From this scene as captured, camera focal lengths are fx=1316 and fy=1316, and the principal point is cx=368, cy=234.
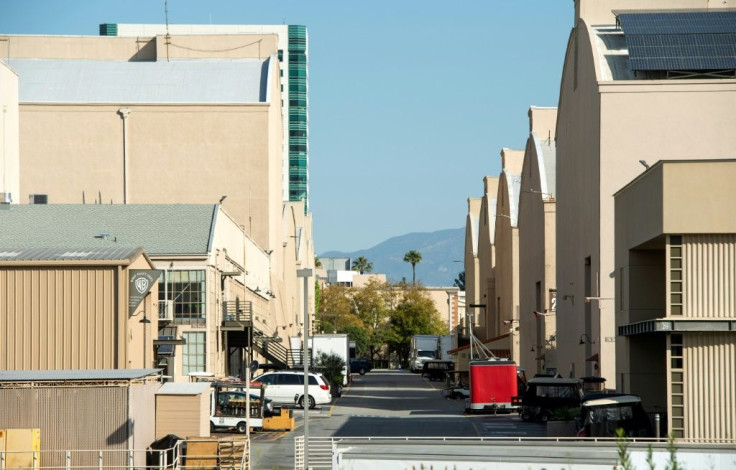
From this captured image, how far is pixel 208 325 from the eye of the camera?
55.8 metres

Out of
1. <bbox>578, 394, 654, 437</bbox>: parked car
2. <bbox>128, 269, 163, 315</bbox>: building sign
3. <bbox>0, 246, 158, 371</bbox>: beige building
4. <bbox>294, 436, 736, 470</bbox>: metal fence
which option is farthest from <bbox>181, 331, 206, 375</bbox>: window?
<bbox>578, 394, 654, 437</bbox>: parked car

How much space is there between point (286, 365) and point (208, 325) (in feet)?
50.1

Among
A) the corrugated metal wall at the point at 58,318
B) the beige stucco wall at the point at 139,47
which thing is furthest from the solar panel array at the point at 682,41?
the beige stucco wall at the point at 139,47

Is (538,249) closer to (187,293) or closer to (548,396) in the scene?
(548,396)

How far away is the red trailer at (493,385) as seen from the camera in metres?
56.3

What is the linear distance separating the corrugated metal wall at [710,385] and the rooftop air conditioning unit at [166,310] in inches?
979

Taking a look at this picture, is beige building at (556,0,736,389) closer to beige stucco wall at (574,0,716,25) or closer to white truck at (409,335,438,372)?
beige stucco wall at (574,0,716,25)

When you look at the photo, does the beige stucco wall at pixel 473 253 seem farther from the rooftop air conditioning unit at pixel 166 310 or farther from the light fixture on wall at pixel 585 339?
the rooftop air conditioning unit at pixel 166 310

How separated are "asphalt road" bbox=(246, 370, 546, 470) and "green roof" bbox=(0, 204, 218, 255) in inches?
348

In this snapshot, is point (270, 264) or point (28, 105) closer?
point (28, 105)

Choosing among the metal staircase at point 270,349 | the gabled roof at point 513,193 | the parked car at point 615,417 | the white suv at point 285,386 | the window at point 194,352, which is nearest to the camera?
the parked car at point 615,417

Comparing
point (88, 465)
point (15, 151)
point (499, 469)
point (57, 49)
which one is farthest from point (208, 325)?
point (57, 49)

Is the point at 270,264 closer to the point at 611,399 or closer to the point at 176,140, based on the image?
the point at 176,140

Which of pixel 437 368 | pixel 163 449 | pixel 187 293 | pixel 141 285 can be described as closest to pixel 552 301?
pixel 187 293
